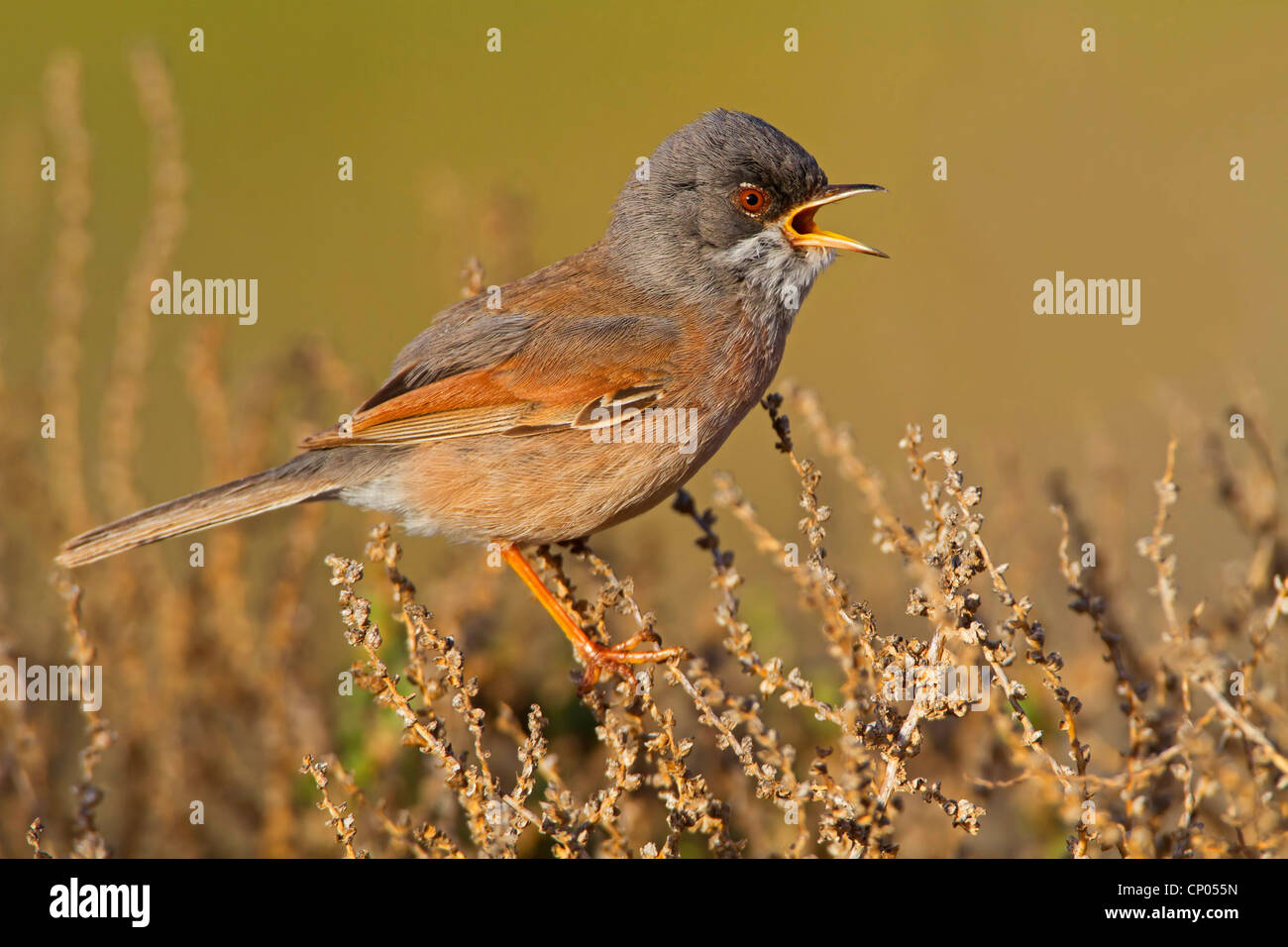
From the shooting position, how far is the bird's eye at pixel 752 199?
395 centimetres

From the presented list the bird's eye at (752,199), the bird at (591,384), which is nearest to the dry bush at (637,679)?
the bird at (591,384)

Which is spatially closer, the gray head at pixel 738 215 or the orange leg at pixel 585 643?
the orange leg at pixel 585 643

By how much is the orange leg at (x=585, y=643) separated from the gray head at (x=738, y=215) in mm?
1086

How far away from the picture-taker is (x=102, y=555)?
3.71 m

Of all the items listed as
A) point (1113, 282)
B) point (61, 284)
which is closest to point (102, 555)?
point (61, 284)

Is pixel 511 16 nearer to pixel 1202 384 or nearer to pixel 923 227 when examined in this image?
pixel 923 227

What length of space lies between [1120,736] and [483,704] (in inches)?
101

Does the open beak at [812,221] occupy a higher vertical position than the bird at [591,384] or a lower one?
higher
